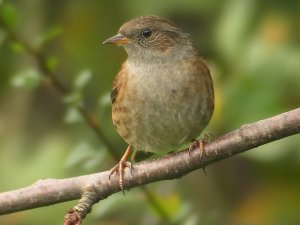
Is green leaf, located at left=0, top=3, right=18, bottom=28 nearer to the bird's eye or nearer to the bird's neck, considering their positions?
the bird's neck

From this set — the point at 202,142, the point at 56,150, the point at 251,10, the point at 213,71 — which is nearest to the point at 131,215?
the point at 56,150

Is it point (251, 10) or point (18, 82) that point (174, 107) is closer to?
point (18, 82)

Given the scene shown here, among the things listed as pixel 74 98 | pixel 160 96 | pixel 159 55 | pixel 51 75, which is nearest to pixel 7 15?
pixel 51 75

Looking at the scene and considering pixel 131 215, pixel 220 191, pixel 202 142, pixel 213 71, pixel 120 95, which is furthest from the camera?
pixel 220 191

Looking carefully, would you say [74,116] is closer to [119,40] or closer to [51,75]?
[51,75]

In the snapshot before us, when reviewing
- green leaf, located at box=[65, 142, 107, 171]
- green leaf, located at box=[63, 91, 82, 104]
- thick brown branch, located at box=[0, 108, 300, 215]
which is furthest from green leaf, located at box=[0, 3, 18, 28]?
thick brown branch, located at box=[0, 108, 300, 215]
